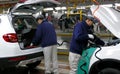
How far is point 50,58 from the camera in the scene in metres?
7.88

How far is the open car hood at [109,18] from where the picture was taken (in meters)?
5.38

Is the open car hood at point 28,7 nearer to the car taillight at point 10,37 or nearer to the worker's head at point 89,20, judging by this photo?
the car taillight at point 10,37

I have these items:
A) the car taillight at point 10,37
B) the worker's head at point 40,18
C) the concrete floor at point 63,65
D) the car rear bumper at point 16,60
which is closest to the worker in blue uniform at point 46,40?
the worker's head at point 40,18

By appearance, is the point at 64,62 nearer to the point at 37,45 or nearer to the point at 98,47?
the point at 37,45

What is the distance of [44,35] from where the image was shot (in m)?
7.75

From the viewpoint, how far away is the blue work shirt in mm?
7703

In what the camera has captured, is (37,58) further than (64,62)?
No

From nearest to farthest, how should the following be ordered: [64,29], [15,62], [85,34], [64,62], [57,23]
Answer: [85,34] < [15,62] < [64,62] < [64,29] < [57,23]

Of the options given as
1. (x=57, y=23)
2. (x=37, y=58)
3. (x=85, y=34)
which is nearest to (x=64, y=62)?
(x=37, y=58)

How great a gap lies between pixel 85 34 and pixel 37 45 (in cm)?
185

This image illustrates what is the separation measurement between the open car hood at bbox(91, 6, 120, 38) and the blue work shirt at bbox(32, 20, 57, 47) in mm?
2363

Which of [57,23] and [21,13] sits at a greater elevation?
[21,13]

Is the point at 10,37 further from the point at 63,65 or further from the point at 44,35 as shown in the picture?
the point at 63,65

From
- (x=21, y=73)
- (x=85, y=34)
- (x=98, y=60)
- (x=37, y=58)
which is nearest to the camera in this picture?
(x=98, y=60)
